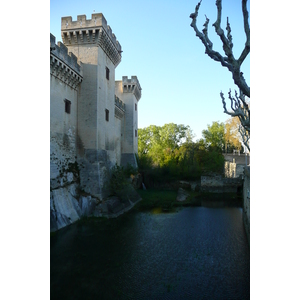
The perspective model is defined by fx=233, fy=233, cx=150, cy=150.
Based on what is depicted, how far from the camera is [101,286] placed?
5.79 m

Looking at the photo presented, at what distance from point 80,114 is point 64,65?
2.93 m

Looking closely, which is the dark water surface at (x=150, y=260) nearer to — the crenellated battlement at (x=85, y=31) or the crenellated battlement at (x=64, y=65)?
the crenellated battlement at (x=64, y=65)

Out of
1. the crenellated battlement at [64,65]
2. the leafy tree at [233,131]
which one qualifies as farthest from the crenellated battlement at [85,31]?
the leafy tree at [233,131]

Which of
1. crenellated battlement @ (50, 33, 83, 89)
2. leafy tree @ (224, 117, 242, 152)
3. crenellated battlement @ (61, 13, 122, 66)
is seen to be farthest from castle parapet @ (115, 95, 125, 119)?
leafy tree @ (224, 117, 242, 152)

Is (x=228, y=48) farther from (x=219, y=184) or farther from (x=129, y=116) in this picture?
(x=219, y=184)

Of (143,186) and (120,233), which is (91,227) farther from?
(143,186)

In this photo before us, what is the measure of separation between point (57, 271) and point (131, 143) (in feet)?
55.0

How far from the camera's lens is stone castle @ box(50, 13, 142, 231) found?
1133 centimetres

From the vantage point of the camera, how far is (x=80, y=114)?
45.1 feet

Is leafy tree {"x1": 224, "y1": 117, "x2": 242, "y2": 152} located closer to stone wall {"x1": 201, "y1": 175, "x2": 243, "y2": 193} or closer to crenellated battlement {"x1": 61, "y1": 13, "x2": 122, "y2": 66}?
stone wall {"x1": 201, "y1": 175, "x2": 243, "y2": 193}

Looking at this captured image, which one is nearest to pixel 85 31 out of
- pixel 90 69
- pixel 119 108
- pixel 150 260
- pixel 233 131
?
pixel 90 69

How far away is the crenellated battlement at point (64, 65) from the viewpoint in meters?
11.0

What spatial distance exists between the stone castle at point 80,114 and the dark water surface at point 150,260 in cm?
172
